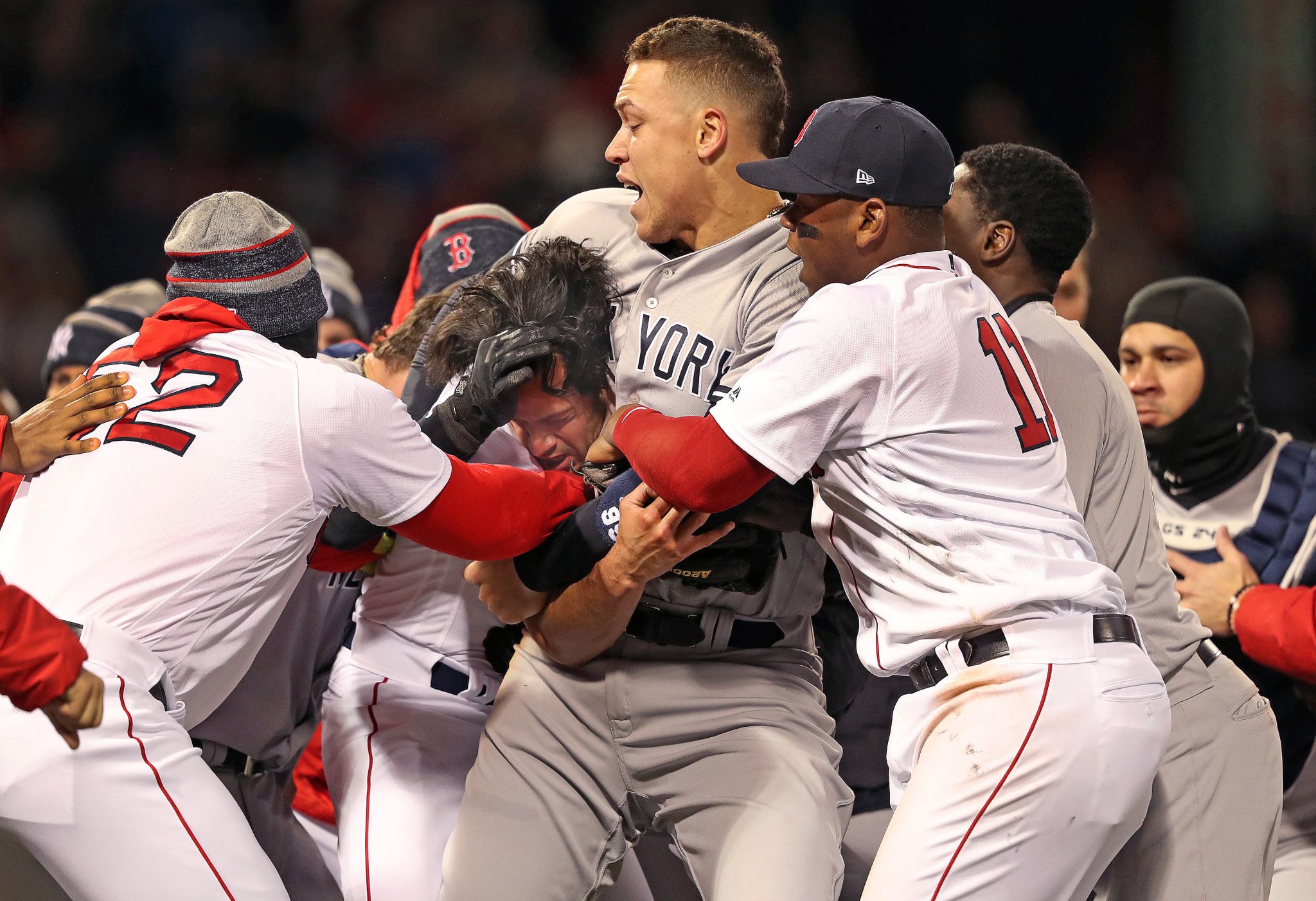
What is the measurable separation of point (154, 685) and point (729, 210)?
1.54 meters

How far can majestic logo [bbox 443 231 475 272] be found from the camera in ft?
13.4

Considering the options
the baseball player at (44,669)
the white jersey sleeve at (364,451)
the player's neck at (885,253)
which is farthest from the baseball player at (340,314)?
the baseball player at (44,669)

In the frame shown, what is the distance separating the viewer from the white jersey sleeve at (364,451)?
244cm

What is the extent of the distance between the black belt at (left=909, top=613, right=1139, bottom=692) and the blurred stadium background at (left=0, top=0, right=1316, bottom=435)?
16.9 feet

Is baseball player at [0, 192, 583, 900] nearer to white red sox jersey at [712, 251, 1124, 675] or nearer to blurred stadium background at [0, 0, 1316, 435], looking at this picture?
white red sox jersey at [712, 251, 1124, 675]

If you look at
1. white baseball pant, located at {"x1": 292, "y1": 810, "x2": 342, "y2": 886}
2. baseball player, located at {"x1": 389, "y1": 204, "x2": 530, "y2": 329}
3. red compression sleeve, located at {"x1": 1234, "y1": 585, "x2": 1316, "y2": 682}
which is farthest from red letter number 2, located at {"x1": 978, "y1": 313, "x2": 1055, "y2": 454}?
white baseball pant, located at {"x1": 292, "y1": 810, "x2": 342, "y2": 886}

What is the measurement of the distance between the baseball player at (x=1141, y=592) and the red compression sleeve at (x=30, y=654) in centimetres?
184

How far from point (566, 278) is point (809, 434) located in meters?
0.96

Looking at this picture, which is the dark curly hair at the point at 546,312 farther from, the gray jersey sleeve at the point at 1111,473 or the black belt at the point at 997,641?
the black belt at the point at 997,641

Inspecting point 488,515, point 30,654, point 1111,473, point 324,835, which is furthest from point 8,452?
point 1111,473

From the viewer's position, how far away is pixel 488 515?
2.63 metres

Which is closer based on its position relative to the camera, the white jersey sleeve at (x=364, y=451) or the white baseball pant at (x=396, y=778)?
the white jersey sleeve at (x=364, y=451)

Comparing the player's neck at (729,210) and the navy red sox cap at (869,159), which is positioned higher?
the navy red sox cap at (869,159)

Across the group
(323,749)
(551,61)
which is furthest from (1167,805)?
(551,61)
